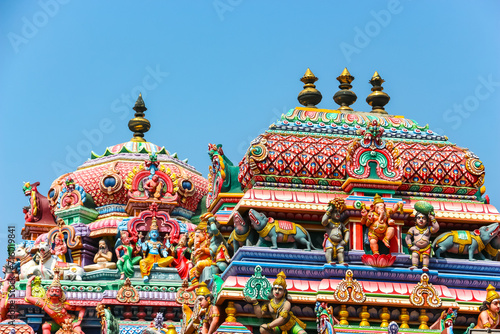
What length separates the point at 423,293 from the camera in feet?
76.8

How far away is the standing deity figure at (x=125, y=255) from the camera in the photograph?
3597 centimetres

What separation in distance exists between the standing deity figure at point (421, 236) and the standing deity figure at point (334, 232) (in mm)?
1295

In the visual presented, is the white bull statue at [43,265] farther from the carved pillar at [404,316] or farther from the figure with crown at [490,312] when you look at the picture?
the figure with crown at [490,312]

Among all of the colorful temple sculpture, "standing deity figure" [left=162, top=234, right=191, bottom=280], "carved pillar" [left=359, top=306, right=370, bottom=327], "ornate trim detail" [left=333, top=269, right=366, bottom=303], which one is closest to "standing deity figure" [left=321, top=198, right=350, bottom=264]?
the colorful temple sculpture

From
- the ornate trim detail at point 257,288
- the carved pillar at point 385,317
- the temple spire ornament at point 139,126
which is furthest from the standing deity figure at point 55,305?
the carved pillar at point 385,317

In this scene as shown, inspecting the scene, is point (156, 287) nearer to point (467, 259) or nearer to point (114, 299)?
point (114, 299)

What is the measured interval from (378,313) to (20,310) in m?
15.3

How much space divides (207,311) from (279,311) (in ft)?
6.02

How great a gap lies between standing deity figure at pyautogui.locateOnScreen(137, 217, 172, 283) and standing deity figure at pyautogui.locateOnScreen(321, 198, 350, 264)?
1262 centimetres


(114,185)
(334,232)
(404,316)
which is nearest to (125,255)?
(114,185)

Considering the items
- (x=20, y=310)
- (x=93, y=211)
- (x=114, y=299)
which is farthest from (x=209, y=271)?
(x=93, y=211)

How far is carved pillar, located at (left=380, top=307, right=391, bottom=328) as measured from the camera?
2317 centimetres

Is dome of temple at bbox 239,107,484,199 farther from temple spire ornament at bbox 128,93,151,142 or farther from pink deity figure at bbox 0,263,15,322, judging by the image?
temple spire ornament at bbox 128,93,151,142

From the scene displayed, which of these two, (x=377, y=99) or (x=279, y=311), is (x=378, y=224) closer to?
(x=279, y=311)
